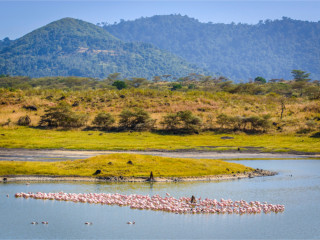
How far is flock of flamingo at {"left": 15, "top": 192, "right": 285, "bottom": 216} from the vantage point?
28.6 m

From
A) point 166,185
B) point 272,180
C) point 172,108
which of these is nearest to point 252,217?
point 166,185

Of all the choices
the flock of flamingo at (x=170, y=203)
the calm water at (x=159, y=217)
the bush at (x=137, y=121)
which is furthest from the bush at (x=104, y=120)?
the flock of flamingo at (x=170, y=203)

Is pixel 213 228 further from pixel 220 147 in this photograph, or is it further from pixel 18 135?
pixel 18 135

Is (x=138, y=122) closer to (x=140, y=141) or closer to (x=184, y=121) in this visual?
(x=184, y=121)

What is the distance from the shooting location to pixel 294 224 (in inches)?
1027

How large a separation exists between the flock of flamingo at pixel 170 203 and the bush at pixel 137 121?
130 ft

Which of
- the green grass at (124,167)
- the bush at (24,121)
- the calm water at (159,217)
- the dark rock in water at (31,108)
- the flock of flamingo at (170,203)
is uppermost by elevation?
the dark rock in water at (31,108)

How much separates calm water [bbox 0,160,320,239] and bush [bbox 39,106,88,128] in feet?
114

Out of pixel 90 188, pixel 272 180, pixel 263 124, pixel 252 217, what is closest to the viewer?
pixel 252 217

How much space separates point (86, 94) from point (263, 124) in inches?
1588

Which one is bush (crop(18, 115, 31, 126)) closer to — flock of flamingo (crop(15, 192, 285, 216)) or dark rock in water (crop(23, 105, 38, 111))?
dark rock in water (crop(23, 105, 38, 111))

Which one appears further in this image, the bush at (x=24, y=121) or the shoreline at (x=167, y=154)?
the bush at (x=24, y=121)

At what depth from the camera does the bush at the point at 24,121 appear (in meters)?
71.3

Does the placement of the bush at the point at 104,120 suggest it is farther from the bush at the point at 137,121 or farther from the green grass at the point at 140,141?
the green grass at the point at 140,141
